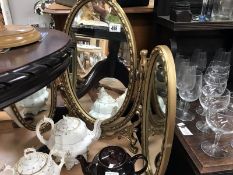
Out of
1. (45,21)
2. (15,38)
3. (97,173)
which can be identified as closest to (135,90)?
(97,173)

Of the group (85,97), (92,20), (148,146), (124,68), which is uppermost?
(92,20)

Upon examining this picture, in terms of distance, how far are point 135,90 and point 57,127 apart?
11.4 inches

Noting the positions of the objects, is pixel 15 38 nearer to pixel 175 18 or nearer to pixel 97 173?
pixel 97 173

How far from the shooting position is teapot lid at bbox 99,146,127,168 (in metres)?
0.63

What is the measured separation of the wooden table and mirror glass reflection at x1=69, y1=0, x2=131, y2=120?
26 centimetres

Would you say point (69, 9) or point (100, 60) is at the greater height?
point (69, 9)

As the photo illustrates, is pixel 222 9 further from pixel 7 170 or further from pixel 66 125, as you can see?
pixel 7 170

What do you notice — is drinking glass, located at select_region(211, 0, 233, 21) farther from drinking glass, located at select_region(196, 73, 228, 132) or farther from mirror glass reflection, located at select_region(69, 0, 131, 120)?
mirror glass reflection, located at select_region(69, 0, 131, 120)

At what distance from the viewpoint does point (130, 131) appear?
88cm

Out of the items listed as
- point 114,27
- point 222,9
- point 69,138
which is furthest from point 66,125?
point 222,9

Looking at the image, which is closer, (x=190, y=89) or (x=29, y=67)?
(x=29, y=67)

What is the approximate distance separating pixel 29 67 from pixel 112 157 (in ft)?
1.23

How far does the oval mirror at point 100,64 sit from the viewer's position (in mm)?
799

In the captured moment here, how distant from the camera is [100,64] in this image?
88 cm
